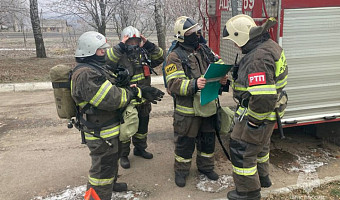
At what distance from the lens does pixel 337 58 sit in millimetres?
3793

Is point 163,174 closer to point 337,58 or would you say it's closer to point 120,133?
point 120,133

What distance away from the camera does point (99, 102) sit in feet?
8.98

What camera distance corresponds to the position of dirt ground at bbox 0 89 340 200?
3.57 m

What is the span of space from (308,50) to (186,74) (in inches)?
66.6

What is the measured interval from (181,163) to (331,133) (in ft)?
8.67

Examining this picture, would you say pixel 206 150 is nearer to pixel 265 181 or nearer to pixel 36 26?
pixel 265 181

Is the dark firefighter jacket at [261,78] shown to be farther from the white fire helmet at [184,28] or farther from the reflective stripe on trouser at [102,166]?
the reflective stripe on trouser at [102,166]

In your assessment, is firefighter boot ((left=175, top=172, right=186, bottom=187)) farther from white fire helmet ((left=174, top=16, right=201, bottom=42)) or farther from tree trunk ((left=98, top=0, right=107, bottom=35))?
tree trunk ((left=98, top=0, right=107, bottom=35))

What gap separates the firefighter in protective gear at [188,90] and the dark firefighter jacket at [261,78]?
0.50m

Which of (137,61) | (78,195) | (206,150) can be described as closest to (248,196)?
(206,150)

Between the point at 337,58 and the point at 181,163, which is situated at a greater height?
the point at 337,58

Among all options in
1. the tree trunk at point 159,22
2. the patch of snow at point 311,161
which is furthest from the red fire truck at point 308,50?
the tree trunk at point 159,22

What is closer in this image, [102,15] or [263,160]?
[263,160]

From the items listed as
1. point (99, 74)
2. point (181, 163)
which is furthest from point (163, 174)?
point (99, 74)
